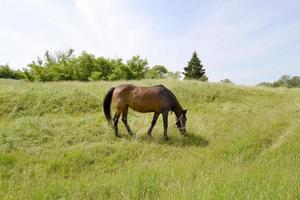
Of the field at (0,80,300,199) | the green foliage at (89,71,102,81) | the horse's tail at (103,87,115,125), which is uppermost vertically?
the green foliage at (89,71,102,81)

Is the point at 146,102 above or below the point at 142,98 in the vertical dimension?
below

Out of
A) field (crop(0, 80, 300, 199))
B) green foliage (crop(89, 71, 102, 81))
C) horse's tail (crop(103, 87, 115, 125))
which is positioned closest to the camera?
field (crop(0, 80, 300, 199))

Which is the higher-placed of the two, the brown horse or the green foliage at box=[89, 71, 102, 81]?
the green foliage at box=[89, 71, 102, 81]

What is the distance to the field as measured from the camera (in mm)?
3730

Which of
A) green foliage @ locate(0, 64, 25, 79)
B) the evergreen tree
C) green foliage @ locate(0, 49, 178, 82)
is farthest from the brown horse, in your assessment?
green foliage @ locate(0, 64, 25, 79)

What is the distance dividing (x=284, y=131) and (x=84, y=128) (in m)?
6.56

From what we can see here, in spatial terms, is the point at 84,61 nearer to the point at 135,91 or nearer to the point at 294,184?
the point at 135,91

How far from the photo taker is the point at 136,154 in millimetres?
7844

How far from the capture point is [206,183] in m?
3.74

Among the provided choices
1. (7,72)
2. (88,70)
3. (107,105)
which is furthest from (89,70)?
(107,105)

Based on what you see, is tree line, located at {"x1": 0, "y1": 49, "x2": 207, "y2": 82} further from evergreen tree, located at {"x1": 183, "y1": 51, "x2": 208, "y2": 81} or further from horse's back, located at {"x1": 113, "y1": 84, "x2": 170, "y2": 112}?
horse's back, located at {"x1": 113, "y1": 84, "x2": 170, "y2": 112}

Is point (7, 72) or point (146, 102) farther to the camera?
point (7, 72)

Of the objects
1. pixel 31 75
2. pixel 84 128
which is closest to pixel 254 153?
pixel 84 128

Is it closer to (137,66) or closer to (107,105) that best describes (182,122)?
(107,105)
